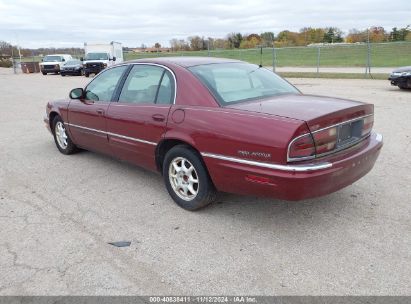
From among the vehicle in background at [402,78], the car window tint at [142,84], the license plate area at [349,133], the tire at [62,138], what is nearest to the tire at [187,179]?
the car window tint at [142,84]

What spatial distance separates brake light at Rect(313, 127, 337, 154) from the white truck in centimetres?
2733

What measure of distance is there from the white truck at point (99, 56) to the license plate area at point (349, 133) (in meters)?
27.1

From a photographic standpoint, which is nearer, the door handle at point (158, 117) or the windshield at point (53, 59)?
the door handle at point (158, 117)

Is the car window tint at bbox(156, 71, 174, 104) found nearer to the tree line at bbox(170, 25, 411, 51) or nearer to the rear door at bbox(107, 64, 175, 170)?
the rear door at bbox(107, 64, 175, 170)

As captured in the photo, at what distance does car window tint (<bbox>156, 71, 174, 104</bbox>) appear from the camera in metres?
4.17

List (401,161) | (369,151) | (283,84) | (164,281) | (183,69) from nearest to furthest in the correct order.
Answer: (164,281) < (369,151) < (183,69) < (283,84) < (401,161)

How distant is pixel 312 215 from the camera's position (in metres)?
3.92

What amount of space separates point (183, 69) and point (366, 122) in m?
1.91

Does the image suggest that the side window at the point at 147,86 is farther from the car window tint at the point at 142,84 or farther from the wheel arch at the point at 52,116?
the wheel arch at the point at 52,116

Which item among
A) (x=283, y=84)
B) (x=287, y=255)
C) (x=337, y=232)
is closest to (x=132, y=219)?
(x=287, y=255)

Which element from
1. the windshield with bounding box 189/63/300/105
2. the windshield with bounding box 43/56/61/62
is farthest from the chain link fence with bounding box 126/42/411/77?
the windshield with bounding box 189/63/300/105

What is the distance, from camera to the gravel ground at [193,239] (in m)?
2.89

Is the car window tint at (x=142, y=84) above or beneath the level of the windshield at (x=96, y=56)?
beneath

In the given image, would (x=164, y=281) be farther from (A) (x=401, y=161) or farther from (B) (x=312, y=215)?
(A) (x=401, y=161)
